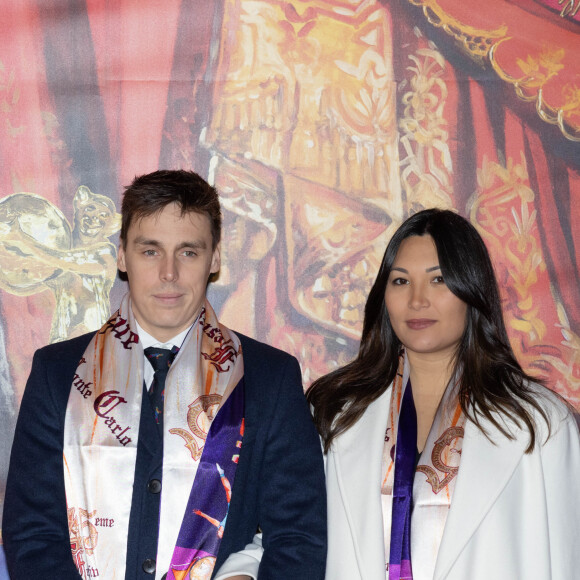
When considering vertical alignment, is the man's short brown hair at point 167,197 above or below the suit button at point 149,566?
above

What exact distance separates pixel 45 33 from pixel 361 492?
2.09m

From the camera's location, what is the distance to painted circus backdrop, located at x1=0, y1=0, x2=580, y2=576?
3.12 metres

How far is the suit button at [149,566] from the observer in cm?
213

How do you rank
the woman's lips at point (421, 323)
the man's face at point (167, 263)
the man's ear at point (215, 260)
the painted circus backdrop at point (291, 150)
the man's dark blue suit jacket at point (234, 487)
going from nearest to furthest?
the man's dark blue suit jacket at point (234, 487) → the man's face at point (167, 263) → the man's ear at point (215, 260) → the woman's lips at point (421, 323) → the painted circus backdrop at point (291, 150)

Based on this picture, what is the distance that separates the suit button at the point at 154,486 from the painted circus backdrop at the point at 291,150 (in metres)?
1.06

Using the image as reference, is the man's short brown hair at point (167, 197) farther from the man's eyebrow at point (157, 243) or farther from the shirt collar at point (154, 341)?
the shirt collar at point (154, 341)

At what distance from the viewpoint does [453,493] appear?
232 cm

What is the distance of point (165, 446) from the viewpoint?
2.23 meters

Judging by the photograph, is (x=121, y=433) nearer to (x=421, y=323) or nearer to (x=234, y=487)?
(x=234, y=487)

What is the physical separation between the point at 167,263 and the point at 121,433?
1.59 ft

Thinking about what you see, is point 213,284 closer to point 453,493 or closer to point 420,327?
point 420,327

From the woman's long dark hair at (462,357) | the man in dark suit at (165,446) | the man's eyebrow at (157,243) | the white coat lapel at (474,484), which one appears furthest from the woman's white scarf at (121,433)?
the white coat lapel at (474,484)

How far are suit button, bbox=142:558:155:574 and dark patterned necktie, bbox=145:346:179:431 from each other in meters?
0.40

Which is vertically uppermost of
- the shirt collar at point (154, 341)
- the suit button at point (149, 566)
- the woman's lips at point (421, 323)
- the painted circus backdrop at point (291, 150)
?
the painted circus backdrop at point (291, 150)
